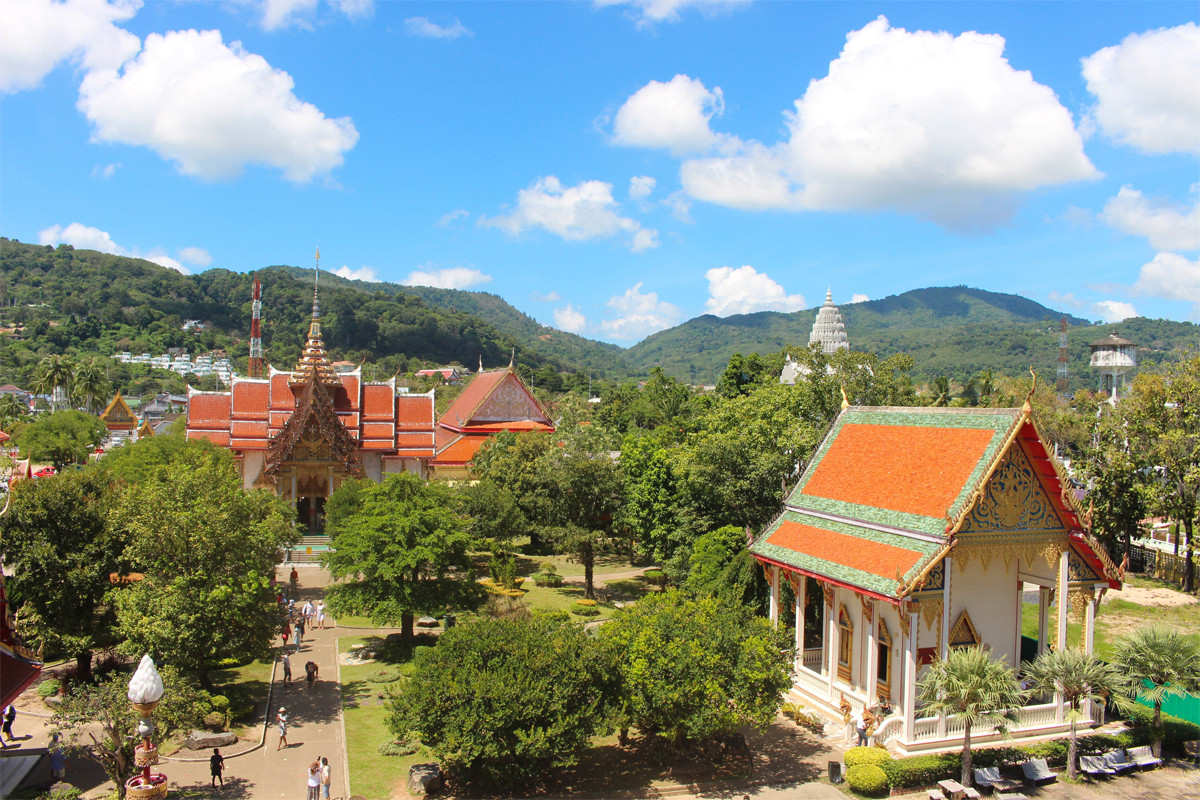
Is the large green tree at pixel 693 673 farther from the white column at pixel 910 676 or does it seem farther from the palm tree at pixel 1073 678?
the palm tree at pixel 1073 678

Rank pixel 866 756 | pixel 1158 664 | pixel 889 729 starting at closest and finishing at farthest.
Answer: pixel 866 756, pixel 1158 664, pixel 889 729

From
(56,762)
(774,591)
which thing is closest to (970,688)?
(774,591)

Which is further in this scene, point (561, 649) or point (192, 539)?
point (192, 539)

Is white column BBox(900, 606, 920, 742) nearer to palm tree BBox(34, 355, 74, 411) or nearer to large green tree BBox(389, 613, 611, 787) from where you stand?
large green tree BBox(389, 613, 611, 787)

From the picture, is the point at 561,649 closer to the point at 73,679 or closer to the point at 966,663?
the point at 966,663

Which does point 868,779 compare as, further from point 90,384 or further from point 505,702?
point 90,384

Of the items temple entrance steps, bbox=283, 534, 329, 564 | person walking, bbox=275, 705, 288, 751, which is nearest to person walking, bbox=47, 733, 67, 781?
person walking, bbox=275, 705, 288, 751

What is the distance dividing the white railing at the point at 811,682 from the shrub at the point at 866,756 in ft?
12.5

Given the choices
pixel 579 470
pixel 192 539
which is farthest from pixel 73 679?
pixel 579 470

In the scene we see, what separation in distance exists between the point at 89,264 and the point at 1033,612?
221257mm

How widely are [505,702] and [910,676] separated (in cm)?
924

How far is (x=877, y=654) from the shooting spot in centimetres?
1911

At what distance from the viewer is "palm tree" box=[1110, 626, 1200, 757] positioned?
57.4 ft

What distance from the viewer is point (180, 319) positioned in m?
182
